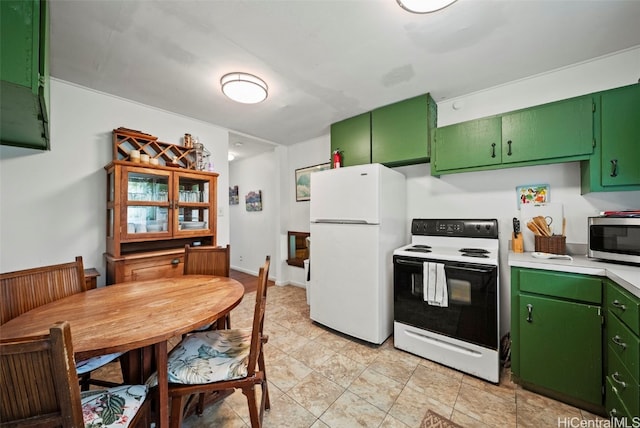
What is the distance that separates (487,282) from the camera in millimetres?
1732

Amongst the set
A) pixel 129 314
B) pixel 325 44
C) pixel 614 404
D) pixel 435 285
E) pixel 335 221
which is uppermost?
pixel 325 44

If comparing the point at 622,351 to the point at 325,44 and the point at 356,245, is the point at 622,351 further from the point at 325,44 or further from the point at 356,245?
the point at 325,44

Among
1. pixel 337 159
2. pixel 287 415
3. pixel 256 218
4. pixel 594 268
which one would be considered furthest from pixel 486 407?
pixel 256 218

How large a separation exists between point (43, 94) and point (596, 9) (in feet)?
9.91

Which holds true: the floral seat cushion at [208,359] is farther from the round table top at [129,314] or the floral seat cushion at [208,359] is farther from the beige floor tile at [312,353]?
the beige floor tile at [312,353]

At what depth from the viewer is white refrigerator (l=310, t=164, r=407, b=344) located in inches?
86.2

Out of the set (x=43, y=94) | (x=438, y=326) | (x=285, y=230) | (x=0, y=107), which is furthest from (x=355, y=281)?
(x=0, y=107)

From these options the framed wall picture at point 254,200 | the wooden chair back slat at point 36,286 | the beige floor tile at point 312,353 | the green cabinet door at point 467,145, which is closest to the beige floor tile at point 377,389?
the beige floor tile at point 312,353

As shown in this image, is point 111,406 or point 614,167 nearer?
point 111,406

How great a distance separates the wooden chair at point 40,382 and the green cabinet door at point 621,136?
9.67 feet

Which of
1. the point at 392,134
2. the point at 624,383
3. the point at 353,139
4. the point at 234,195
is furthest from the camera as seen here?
the point at 234,195

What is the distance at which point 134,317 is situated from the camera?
1132 mm

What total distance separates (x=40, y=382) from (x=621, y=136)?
3.16 m

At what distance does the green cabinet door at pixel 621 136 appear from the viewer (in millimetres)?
1568
